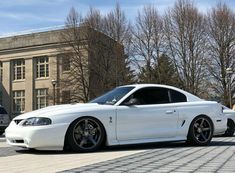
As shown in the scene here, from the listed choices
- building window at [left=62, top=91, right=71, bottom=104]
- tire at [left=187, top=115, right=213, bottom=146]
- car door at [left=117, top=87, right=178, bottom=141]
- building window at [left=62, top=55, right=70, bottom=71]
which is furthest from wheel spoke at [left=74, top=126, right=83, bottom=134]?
building window at [left=62, top=55, right=70, bottom=71]

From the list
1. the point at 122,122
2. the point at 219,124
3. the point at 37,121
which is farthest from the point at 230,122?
the point at 37,121

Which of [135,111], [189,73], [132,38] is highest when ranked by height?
[132,38]

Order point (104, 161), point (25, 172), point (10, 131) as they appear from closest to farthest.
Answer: point (25, 172) < point (104, 161) < point (10, 131)

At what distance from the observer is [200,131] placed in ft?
35.0

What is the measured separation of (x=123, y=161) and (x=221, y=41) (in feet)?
155

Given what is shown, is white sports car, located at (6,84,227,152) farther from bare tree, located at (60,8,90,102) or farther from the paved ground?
bare tree, located at (60,8,90,102)

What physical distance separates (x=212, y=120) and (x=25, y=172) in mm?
5530

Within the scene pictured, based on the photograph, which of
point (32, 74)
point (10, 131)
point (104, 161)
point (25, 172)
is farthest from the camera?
point (32, 74)

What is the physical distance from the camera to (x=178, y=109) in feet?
34.1

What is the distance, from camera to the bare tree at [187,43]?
4941 centimetres

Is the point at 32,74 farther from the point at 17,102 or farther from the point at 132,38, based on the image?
the point at 132,38

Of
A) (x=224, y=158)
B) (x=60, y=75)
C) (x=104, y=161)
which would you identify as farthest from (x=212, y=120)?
(x=60, y=75)

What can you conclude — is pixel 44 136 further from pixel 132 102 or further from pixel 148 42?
pixel 148 42

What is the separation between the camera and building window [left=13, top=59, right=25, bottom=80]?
67438mm
